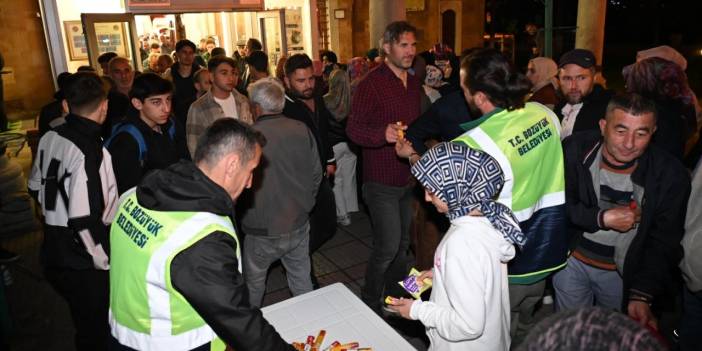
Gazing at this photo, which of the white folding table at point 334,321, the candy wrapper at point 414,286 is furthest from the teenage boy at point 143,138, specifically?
the candy wrapper at point 414,286

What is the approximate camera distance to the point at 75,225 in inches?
126

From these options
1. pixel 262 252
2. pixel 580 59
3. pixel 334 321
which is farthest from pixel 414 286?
pixel 580 59

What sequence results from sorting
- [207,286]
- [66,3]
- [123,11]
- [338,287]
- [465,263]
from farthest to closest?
[123,11] → [66,3] → [338,287] → [465,263] → [207,286]

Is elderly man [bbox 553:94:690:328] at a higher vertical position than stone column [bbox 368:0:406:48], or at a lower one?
lower

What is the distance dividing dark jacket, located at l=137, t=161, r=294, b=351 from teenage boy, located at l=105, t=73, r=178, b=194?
168 centimetres

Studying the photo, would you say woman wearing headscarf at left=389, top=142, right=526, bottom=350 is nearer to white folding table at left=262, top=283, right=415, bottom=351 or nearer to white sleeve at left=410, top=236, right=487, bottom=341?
white sleeve at left=410, top=236, right=487, bottom=341

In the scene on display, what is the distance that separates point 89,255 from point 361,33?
17.4 meters

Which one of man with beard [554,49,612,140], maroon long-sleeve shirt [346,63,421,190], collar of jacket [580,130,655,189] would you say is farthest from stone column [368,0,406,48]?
collar of jacket [580,130,655,189]

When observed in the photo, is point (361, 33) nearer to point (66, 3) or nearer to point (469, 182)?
point (66, 3)

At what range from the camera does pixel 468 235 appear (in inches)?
85.0

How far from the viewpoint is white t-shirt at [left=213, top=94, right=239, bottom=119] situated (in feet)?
18.0

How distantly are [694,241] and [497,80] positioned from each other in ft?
4.71

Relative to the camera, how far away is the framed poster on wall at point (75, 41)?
781 cm

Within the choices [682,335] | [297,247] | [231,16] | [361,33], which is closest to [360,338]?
[297,247]
